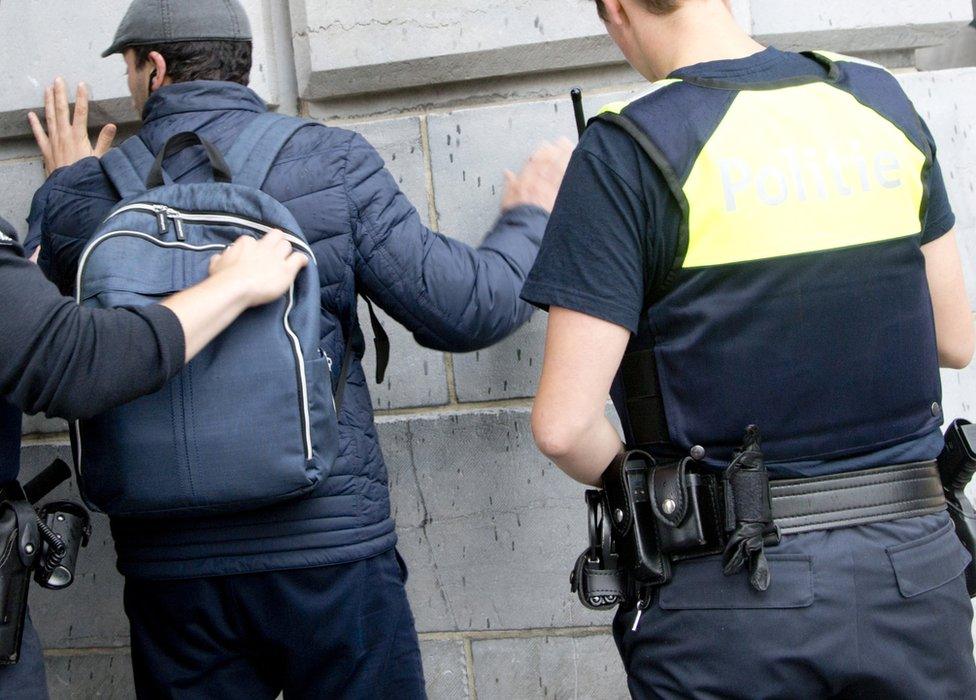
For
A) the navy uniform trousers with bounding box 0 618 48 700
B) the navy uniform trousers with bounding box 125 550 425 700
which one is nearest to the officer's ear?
the navy uniform trousers with bounding box 125 550 425 700

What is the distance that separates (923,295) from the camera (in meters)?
1.66

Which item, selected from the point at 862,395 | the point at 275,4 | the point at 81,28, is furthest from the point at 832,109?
the point at 81,28

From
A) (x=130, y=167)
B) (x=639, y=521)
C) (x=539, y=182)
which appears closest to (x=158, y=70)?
(x=130, y=167)

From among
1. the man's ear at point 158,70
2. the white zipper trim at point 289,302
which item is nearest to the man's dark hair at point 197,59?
the man's ear at point 158,70

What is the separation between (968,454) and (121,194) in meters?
1.51

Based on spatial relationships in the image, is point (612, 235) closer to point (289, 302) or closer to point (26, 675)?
point (289, 302)

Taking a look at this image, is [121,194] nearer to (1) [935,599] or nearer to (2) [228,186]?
(2) [228,186]

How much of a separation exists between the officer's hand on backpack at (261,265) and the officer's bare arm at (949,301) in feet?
3.32

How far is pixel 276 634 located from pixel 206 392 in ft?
1.61

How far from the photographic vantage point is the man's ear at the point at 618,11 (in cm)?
171

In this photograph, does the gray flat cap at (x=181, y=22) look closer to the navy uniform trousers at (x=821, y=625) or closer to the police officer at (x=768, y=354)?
the police officer at (x=768, y=354)

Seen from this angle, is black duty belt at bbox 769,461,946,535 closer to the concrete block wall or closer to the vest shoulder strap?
the vest shoulder strap

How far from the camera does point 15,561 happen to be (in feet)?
6.46

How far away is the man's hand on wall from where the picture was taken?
3008 mm
